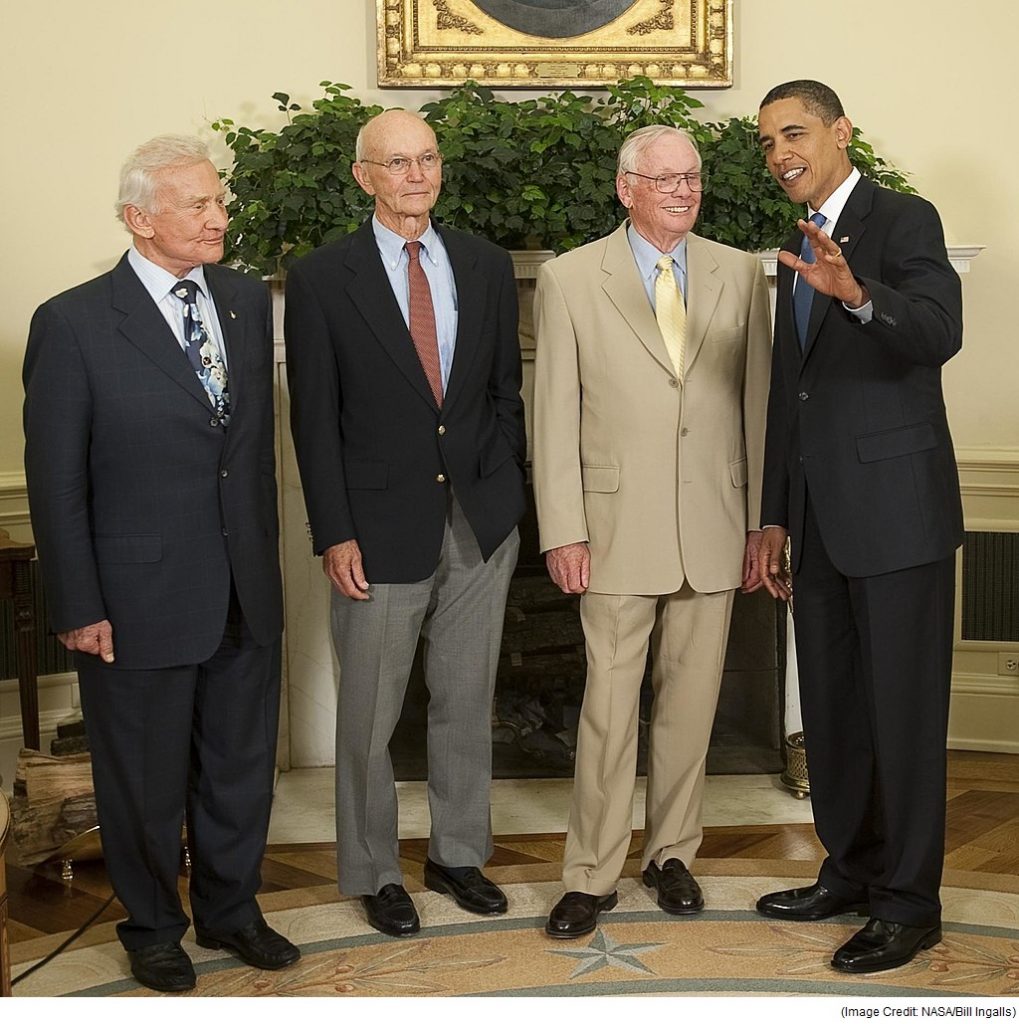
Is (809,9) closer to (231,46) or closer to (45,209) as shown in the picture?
(231,46)

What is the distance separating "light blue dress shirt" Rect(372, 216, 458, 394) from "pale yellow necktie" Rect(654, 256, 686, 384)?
0.43 metres

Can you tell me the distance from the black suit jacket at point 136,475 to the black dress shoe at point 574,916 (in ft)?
2.93

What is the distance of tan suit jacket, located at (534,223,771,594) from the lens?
2.76 metres

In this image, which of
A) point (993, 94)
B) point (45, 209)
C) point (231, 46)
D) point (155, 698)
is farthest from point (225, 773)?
point (993, 94)

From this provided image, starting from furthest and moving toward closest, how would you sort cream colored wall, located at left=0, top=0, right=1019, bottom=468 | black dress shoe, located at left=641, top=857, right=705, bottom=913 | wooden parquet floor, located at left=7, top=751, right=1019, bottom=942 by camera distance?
cream colored wall, located at left=0, top=0, right=1019, bottom=468, wooden parquet floor, located at left=7, top=751, right=1019, bottom=942, black dress shoe, located at left=641, top=857, right=705, bottom=913

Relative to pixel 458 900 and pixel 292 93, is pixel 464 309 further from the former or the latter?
pixel 292 93

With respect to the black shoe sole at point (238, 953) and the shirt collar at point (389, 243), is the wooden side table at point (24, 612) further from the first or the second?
the shirt collar at point (389, 243)

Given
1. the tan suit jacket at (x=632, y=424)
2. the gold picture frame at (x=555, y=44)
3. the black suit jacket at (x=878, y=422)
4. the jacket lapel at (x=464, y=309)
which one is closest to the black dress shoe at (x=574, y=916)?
the tan suit jacket at (x=632, y=424)

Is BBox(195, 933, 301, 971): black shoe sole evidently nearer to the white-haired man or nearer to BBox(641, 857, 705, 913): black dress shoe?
the white-haired man

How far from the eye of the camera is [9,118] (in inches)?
152

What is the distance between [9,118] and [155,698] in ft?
6.86

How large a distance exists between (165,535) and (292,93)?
6.24 ft

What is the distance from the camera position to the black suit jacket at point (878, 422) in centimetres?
254

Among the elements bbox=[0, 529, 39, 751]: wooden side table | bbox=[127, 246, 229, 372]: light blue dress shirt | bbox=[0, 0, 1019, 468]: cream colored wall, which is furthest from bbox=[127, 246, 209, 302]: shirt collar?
bbox=[0, 0, 1019, 468]: cream colored wall
